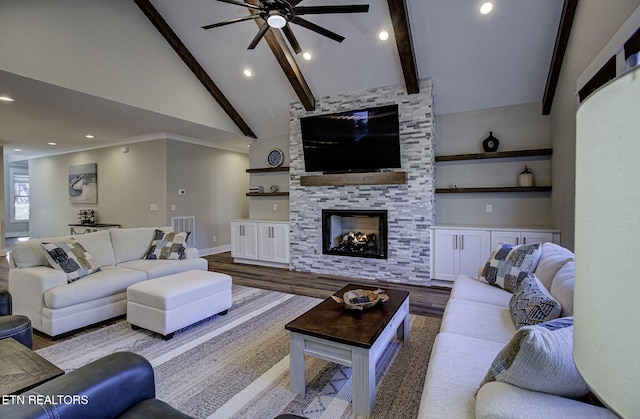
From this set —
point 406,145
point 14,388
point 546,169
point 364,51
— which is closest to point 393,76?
point 364,51

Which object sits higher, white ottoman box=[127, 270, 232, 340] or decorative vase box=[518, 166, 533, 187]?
decorative vase box=[518, 166, 533, 187]

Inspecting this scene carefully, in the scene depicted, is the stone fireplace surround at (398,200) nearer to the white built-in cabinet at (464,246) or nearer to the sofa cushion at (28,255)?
the white built-in cabinet at (464,246)

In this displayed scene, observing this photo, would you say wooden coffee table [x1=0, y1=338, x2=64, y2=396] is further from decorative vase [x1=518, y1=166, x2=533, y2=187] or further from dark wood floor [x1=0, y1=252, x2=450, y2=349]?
decorative vase [x1=518, y1=166, x2=533, y2=187]

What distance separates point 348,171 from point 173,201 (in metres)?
3.75

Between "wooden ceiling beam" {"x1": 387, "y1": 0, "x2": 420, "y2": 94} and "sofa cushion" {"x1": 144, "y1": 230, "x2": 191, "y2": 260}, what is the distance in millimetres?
3665

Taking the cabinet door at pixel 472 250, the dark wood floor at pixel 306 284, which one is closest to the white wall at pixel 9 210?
the dark wood floor at pixel 306 284

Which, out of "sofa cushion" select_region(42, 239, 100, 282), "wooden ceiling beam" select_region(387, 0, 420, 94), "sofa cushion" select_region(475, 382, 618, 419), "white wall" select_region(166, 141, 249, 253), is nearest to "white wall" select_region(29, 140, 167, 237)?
"white wall" select_region(166, 141, 249, 253)

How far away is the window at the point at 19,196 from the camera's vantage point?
35.8ft

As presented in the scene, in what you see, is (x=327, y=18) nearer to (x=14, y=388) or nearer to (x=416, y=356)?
(x=416, y=356)

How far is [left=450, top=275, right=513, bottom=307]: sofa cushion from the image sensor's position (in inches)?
99.8

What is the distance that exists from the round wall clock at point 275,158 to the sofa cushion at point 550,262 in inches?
186

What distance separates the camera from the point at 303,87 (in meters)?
4.91

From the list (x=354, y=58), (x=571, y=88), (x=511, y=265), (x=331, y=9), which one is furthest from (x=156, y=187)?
(x=571, y=88)

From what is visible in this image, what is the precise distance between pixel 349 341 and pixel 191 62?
5125mm
